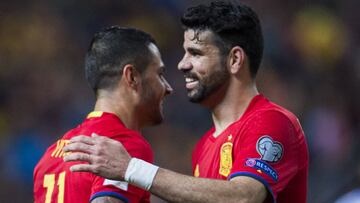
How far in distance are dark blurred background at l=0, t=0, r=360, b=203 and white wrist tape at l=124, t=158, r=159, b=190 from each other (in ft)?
15.2

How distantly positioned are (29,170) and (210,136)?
415 centimetres

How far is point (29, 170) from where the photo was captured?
8.70m

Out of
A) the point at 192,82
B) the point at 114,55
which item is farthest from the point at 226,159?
the point at 114,55

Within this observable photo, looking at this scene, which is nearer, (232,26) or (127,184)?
(127,184)

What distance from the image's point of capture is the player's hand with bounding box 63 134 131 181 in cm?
390

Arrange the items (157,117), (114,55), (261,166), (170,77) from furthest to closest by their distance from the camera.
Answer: (170,77) < (157,117) < (114,55) < (261,166)

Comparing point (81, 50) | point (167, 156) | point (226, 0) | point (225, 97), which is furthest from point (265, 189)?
point (81, 50)

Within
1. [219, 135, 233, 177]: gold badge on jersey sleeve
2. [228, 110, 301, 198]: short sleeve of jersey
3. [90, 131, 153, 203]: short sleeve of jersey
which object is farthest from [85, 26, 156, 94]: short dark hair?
[228, 110, 301, 198]: short sleeve of jersey

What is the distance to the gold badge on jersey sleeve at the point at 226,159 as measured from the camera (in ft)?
14.5

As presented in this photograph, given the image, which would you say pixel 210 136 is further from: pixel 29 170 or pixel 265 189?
pixel 29 170

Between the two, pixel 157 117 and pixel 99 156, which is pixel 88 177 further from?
pixel 157 117

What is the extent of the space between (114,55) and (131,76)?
159mm

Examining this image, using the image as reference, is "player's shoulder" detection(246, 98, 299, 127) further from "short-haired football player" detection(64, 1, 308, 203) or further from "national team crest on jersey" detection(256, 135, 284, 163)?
"national team crest on jersey" detection(256, 135, 284, 163)

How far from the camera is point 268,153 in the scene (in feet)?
13.8
